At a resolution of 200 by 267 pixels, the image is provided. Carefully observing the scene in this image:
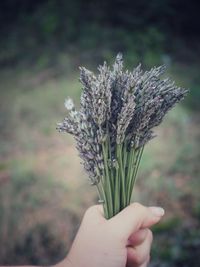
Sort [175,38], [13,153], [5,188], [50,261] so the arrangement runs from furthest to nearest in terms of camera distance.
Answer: [175,38], [13,153], [5,188], [50,261]

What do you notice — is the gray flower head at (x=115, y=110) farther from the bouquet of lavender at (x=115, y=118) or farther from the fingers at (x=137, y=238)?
the fingers at (x=137, y=238)

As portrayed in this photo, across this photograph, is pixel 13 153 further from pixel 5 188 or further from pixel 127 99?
pixel 127 99

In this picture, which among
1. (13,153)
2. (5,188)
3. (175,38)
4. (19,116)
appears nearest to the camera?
(5,188)

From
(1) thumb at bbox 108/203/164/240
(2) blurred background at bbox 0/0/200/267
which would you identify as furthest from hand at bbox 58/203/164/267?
→ (2) blurred background at bbox 0/0/200/267

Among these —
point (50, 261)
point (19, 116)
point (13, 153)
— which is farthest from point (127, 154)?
point (19, 116)

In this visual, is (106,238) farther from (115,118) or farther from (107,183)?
(115,118)

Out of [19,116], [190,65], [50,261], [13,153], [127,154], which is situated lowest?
[127,154]

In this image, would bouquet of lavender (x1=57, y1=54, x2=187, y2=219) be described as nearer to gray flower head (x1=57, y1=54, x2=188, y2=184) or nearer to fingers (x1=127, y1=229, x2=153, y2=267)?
gray flower head (x1=57, y1=54, x2=188, y2=184)
